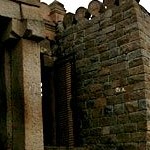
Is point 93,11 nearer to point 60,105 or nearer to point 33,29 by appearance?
point 60,105

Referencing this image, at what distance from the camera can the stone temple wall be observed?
21.5 ft

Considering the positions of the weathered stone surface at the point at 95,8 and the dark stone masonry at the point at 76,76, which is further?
the weathered stone surface at the point at 95,8

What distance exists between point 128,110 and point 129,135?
418 millimetres

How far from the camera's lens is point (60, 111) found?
7.84m

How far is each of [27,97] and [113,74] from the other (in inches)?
77.9

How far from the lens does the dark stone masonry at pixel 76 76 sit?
5.78 meters

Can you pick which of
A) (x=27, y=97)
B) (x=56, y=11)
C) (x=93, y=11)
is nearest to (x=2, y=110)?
(x=27, y=97)

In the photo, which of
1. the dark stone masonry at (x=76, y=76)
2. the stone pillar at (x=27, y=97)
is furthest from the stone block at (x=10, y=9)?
the stone pillar at (x=27, y=97)

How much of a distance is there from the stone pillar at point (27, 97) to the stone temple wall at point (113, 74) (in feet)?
5.48

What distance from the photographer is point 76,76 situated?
25.7 feet

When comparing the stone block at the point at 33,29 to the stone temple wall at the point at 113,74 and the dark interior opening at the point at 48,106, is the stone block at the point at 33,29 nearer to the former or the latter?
the stone temple wall at the point at 113,74

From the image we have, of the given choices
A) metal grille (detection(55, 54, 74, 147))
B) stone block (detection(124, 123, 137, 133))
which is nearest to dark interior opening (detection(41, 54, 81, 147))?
metal grille (detection(55, 54, 74, 147))

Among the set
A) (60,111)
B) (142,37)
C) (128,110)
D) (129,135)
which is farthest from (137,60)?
(60,111)

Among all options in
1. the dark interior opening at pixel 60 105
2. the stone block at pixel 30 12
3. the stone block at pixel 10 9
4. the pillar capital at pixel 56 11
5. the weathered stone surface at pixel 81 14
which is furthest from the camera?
the pillar capital at pixel 56 11
